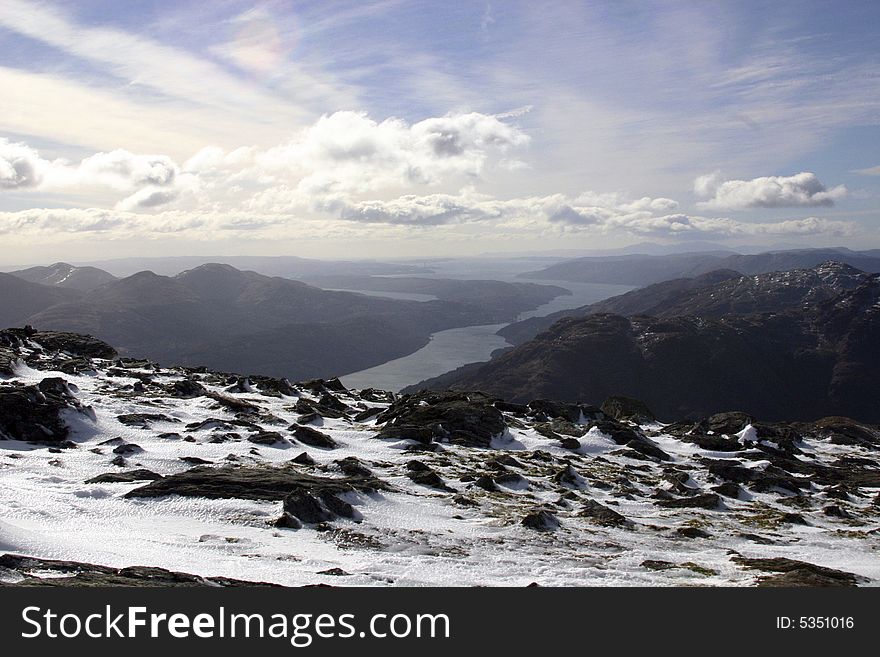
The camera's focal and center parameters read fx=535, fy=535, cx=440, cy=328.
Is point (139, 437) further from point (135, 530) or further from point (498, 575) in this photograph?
point (498, 575)

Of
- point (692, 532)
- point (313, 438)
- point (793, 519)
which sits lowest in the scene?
point (793, 519)

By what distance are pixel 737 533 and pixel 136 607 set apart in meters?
31.3

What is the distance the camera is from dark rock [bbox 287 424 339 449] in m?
42.5

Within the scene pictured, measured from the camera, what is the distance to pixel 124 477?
28.1 meters

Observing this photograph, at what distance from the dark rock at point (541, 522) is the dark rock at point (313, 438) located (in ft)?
63.3

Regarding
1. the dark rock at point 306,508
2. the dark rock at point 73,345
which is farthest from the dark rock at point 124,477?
the dark rock at point 73,345

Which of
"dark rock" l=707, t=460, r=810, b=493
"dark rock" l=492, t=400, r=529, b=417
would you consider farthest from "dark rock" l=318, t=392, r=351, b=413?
"dark rock" l=707, t=460, r=810, b=493

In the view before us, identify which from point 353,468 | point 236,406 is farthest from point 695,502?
point 236,406

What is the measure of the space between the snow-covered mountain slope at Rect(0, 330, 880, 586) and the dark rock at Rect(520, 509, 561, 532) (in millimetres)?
95

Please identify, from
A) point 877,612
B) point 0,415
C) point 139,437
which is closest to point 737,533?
point 877,612

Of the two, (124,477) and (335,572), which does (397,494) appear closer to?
(335,572)

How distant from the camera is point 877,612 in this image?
16297mm

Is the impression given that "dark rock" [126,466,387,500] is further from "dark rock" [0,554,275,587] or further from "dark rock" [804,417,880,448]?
"dark rock" [804,417,880,448]

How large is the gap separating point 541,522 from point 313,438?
69.3 ft
